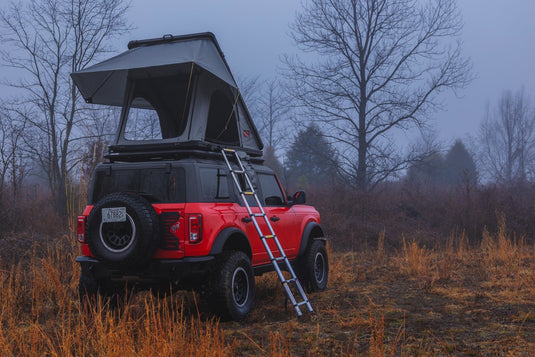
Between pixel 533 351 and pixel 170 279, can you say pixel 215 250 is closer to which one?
pixel 170 279

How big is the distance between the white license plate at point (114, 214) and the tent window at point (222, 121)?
251 centimetres

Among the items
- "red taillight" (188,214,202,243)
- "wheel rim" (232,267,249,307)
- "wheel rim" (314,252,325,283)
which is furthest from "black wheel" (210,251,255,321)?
"wheel rim" (314,252,325,283)

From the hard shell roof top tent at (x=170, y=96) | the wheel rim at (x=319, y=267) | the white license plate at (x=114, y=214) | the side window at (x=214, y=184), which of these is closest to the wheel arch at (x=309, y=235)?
the wheel rim at (x=319, y=267)

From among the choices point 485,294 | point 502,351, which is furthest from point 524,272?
point 502,351

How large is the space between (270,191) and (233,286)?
215 centimetres

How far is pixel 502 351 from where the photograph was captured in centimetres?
430

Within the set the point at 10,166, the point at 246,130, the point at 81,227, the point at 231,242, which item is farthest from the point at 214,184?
the point at 10,166

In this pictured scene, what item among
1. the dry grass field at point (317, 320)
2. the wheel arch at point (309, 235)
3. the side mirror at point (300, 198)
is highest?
the side mirror at point (300, 198)

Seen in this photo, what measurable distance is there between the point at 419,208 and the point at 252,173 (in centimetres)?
1530

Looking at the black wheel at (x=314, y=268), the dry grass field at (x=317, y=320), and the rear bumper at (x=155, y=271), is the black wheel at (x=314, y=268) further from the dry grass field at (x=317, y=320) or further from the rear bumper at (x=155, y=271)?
the rear bumper at (x=155, y=271)

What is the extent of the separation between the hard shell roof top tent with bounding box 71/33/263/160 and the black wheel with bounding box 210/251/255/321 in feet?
4.76

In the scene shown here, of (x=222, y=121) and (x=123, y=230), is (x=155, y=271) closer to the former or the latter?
(x=123, y=230)

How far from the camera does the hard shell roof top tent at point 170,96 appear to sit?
6.27 metres

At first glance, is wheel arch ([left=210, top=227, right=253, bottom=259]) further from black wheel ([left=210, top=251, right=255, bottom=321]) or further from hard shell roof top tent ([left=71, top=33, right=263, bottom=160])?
hard shell roof top tent ([left=71, top=33, right=263, bottom=160])
